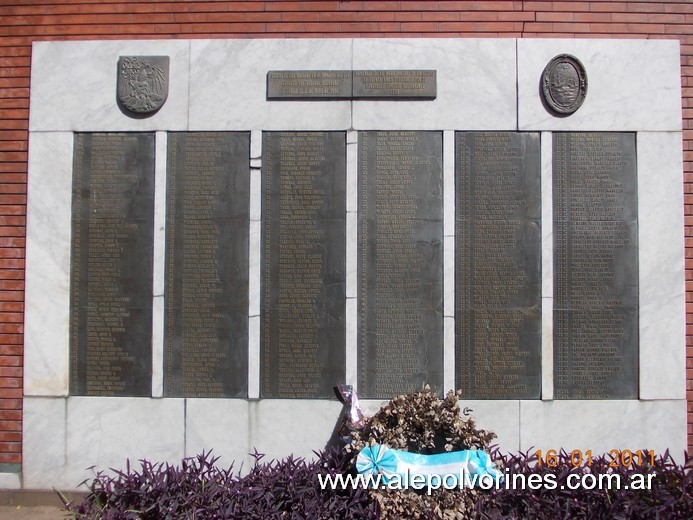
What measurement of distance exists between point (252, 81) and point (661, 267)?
4.94m

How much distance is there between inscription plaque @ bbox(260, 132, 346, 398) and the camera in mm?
6562

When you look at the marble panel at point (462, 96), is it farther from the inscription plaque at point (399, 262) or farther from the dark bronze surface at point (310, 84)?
the dark bronze surface at point (310, 84)

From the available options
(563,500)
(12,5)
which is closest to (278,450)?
(563,500)

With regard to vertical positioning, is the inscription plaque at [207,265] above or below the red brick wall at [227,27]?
below

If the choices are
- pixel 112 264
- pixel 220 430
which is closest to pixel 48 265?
pixel 112 264

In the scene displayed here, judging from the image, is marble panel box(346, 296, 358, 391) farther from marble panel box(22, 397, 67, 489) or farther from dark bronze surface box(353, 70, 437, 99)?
marble panel box(22, 397, 67, 489)

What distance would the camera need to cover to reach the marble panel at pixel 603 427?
6441 mm

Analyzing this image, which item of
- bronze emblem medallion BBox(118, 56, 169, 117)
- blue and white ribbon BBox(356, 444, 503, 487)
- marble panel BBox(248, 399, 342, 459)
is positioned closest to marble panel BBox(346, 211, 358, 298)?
marble panel BBox(248, 399, 342, 459)

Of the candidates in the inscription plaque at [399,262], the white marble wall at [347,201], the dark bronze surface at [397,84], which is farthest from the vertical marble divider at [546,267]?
the dark bronze surface at [397,84]

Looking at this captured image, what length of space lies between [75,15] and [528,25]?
17.0 ft

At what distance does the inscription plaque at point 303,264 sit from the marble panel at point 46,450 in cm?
227

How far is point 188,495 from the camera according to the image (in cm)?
586

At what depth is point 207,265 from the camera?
6648 mm

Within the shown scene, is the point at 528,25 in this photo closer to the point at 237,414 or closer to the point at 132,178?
the point at 132,178
